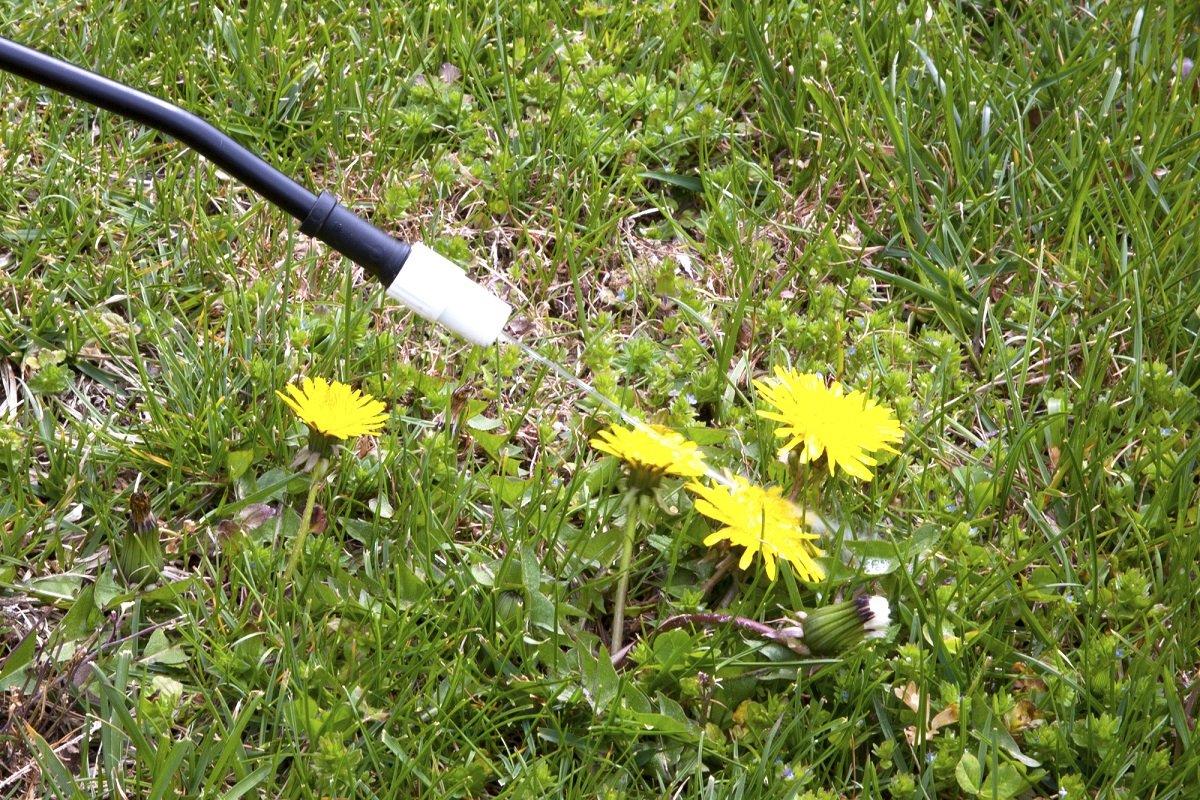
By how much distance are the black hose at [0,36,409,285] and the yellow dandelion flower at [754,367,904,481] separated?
0.62 metres

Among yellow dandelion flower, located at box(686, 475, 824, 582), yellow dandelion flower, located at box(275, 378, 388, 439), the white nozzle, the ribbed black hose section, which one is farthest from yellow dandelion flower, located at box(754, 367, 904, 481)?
the ribbed black hose section

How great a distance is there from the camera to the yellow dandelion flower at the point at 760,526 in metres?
1.85

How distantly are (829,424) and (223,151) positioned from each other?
0.95 meters

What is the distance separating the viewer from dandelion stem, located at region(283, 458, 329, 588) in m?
1.86

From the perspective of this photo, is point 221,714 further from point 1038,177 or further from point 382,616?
point 1038,177

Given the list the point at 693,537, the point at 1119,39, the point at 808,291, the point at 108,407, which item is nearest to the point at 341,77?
the point at 108,407

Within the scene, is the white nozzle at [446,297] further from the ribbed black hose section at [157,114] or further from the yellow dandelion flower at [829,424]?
the yellow dandelion flower at [829,424]

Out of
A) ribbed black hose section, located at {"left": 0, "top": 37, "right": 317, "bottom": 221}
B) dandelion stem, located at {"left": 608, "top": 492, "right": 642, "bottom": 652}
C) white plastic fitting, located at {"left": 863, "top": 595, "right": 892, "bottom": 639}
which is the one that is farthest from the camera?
dandelion stem, located at {"left": 608, "top": 492, "right": 642, "bottom": 652}

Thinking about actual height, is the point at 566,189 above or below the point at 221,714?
above

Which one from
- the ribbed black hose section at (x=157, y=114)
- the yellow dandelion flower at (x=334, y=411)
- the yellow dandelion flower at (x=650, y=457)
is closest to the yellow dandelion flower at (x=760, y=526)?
the yellow dandelion flower at (x=650, y=457)

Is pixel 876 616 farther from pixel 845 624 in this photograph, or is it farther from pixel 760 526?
pixel 760 526

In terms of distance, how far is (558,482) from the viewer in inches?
84.1

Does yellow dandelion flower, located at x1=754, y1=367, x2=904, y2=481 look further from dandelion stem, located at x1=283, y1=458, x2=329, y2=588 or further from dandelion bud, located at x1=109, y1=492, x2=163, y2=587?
dandelion bud, located at x1=109, y1=492, x2=163, y2=587

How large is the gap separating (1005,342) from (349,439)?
1267 mm
